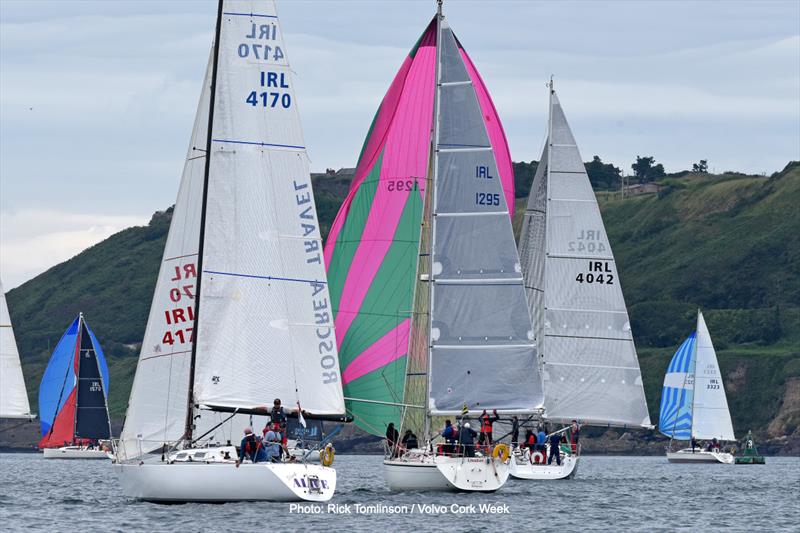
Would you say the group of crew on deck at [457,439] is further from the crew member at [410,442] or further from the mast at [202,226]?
the mast at [202,226]

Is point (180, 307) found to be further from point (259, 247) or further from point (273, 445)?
point (273, 445)

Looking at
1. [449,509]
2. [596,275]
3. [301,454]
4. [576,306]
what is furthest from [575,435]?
[449,509]

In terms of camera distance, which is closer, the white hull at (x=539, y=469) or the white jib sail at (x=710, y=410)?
the white hull at (x=539, y=469)

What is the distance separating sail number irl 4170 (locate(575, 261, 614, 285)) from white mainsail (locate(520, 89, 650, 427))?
3 cm

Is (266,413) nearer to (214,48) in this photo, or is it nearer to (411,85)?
(214,48)

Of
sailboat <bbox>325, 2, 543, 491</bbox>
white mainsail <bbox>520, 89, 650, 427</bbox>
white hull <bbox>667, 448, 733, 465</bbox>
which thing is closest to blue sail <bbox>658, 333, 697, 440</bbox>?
white hull <bbox>667, 448, 733, 465</bbox>

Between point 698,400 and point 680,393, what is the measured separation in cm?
327

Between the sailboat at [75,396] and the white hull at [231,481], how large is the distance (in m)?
52.1

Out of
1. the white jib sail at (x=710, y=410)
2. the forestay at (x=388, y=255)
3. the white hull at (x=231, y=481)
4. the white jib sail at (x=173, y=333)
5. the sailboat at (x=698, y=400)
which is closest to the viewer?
the white hull at (x=231, y=481)

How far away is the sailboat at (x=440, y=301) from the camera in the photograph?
39875 mm

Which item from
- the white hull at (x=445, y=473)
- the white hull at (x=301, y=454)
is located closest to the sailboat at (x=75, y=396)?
the white hull at (x=301, y=454)

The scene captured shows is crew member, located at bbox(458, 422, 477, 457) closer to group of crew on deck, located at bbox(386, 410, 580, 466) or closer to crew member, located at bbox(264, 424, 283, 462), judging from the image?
group of crew on deck, located at bbox(386, 410, 580, 466)

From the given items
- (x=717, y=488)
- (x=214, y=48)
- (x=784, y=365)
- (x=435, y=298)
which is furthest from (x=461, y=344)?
(x=784, y=365)

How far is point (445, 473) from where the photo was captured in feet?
125
